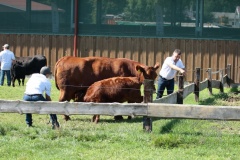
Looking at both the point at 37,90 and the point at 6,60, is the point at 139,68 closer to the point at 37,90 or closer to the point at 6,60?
the point at 37,90

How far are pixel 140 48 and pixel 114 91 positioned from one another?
13077 millimetres

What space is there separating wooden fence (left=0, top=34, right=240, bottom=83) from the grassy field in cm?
1454

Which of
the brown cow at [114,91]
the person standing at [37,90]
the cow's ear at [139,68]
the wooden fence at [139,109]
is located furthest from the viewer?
the cow's ear at [139,68]

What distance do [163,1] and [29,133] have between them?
17129mm

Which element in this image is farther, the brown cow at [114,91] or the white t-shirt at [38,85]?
the brown cow at [114,91]

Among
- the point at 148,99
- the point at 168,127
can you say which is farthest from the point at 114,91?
the point at 148,99

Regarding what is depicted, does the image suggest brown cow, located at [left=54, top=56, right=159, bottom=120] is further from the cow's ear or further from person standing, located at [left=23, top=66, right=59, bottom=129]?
person standing, located at [left=23, top=66, right=59, bottom=129]

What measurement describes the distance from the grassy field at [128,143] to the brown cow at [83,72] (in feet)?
12.4

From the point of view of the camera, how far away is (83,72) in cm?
1920

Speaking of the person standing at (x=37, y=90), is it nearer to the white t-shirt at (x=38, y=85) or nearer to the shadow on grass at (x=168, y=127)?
the white t-shirt at (x=38, y=85)

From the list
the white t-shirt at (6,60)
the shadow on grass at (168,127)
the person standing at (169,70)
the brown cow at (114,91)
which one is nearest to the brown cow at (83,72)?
the person standing at (169,70)

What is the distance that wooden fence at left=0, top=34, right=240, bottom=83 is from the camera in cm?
2994

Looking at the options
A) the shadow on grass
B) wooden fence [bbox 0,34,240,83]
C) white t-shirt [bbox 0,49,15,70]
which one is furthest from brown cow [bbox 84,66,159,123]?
wooden fence [bbox 0,34,240,83]

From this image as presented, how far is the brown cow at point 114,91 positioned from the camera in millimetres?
17750
